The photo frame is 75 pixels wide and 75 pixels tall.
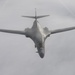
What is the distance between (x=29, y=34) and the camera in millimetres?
101938

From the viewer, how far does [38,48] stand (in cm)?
8575

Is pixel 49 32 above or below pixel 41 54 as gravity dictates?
above

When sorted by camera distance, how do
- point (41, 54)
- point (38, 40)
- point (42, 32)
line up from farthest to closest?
point (42, 32)
point (38, 40)
point (41, 54)

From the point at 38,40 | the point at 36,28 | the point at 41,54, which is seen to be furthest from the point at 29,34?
the point at 41,54

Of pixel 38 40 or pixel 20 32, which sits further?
pixel 20 32

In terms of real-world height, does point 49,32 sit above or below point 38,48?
above

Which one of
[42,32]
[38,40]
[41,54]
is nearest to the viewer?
[41,54]

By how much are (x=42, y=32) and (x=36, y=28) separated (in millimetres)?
4525

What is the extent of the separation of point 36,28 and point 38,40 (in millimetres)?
14811

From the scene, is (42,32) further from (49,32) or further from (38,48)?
(38,48)

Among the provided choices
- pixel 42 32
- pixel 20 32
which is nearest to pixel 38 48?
pixel 42 32

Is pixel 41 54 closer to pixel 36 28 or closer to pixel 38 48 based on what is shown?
pixel 38 48

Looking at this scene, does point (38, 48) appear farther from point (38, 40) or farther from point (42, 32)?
point (42, 32)

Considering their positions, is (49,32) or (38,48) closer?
(38,48)
